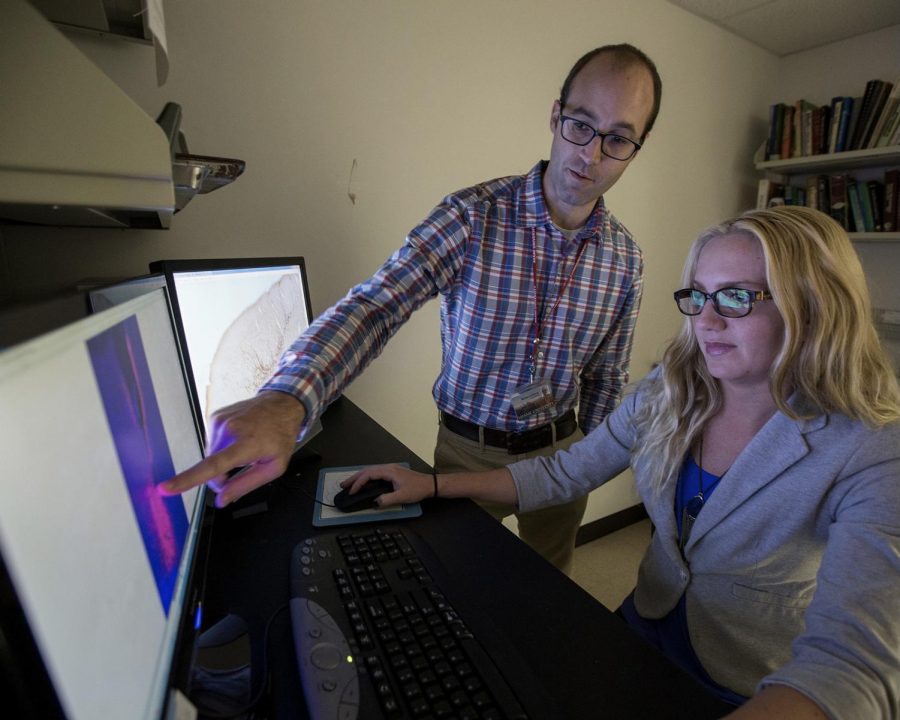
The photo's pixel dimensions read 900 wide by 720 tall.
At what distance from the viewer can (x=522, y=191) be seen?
1263 millimetres

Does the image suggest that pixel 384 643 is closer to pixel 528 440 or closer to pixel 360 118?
pixel 528 440

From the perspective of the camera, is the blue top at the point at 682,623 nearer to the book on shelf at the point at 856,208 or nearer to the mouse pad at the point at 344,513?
the mouse pad at the point at 344,513

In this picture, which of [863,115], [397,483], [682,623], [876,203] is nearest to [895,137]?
[863,115]

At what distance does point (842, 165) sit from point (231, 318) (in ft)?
10.00

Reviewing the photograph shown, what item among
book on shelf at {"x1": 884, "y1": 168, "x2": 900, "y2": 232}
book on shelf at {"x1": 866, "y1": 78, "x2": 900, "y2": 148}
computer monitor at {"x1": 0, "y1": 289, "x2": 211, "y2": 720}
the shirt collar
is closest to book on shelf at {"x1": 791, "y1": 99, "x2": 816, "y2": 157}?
book on shelf at {"x1": 866, "y1": 78, "x2": 900, "y2": 148}

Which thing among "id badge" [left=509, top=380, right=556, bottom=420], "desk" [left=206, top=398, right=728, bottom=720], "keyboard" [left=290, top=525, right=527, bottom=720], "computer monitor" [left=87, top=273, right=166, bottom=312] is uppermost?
"computer monitor" [left=87, top=273, right=166, bottom=312]

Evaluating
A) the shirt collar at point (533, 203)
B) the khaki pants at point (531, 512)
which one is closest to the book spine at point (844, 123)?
the shirt collar at point (533, 203)

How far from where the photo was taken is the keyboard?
0.48 meters

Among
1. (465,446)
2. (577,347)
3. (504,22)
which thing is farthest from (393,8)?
(465,446)

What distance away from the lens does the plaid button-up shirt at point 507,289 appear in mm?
1148

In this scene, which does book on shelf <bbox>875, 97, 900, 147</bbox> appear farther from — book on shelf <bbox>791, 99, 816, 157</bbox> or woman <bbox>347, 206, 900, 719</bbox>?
woman <bbox>347, 206, 900, 719</bbox>

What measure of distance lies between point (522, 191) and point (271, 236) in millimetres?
744

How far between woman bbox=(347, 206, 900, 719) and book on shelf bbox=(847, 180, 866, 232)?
2.10 m

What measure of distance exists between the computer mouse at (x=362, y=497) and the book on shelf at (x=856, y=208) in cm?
281
